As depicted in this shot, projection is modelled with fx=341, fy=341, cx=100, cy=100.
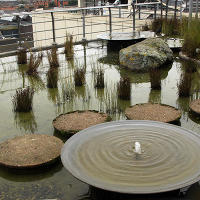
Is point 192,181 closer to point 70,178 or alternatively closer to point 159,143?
point 159,143

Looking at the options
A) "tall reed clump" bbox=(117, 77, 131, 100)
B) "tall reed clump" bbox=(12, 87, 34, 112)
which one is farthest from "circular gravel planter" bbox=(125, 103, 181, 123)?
"tall reed clump" bbox=(12, 87, 34, 112)

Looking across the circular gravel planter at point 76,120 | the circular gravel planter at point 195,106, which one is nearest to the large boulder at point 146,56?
the circular gravel planter at point 195,106

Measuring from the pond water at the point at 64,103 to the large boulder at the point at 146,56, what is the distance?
7.7 inches

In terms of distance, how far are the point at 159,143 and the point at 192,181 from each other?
71 cm

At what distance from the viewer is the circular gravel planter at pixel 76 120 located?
145 inches

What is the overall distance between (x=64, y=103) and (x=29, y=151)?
1.62 meters

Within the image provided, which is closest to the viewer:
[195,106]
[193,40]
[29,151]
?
[29,151]

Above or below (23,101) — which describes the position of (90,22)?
above

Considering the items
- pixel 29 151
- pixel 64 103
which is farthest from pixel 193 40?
pixel 29 151

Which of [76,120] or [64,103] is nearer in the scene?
[76,120]

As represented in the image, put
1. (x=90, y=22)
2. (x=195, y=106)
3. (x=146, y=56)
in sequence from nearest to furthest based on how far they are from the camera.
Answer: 1. (x=195, y=106)
2. (x=146, y=56)
3. (x=90, y=22)

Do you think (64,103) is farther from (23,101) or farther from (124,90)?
(124,90)

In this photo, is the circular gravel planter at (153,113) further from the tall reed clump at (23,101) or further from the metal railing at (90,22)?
the metal railing at (90,22)

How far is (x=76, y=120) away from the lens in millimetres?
3924
